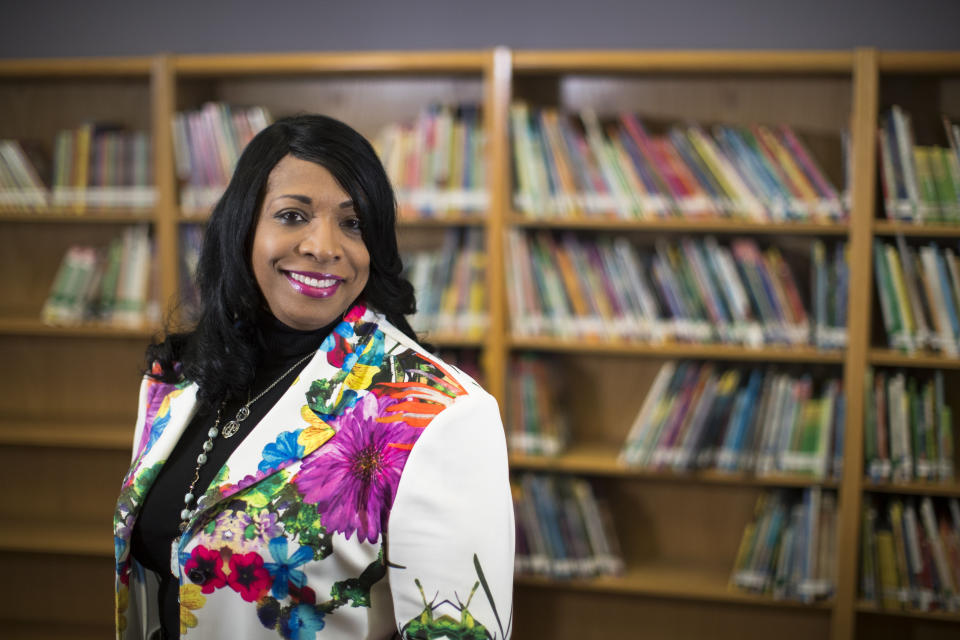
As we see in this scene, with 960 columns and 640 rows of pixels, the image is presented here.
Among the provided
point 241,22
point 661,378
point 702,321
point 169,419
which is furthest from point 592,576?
point 241,22

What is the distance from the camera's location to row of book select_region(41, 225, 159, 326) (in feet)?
9.26

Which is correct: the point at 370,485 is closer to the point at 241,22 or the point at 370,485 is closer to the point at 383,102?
the point at 383,102

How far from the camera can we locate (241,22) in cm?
296

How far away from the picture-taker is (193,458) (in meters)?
1.28

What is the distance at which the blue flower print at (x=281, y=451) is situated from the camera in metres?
1.13

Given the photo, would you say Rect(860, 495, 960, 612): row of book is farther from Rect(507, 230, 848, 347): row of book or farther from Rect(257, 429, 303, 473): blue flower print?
Rect(257, 429, 303, 473): blue flower print

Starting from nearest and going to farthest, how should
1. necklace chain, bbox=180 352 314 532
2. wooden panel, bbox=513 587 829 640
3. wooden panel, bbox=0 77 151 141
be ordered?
1. necklace chain, bbox=180 352 314 532
2. wooden panel, bbox=513 587 829 640
3. wooden panel, bbox=0 77 151 141

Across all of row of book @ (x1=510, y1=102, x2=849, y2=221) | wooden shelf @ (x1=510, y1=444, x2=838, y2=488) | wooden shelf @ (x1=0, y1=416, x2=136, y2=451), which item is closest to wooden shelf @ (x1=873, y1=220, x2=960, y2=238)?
row of book @ (x1=510, y1=102, x2=849, y2=221)

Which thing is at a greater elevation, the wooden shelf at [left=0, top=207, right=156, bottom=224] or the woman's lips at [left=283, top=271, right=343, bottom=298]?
the wooden shelf at [left=0, top=207, right=156, bottom=224]

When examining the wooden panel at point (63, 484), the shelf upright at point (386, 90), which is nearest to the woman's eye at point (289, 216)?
the shelf upright at point (386, 90)

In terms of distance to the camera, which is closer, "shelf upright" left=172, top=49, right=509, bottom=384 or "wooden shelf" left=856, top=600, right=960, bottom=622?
"wooden shelf" left=856, top=600, right=960, bottom=622

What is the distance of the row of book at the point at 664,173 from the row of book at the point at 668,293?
4.7 inches

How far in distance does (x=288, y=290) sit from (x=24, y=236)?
2331mm

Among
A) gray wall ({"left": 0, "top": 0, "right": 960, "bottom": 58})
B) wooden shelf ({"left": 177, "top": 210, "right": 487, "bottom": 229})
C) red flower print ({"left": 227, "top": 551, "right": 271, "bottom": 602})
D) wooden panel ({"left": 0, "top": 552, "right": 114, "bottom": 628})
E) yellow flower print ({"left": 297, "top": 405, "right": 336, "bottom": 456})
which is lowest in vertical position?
wooden panel ({"left": 0, "top": 552, "right": 114, "bottom": 628})
